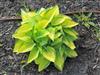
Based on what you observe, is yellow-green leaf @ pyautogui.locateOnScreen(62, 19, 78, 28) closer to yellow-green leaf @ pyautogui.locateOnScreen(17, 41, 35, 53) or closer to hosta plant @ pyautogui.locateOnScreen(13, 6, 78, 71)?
hosta plant @ pyautogui.locateOnScreen(13, 6, 78, 71)

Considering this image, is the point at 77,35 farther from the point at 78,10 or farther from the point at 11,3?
the point at 11,3

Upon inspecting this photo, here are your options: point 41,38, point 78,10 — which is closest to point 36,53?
point 41,38

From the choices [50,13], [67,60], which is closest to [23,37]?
[50,13]

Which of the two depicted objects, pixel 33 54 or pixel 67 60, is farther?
pixel 67 60

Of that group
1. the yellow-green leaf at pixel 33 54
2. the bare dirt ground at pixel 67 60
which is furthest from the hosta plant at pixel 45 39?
the bare dirt ground at pixel 67 60

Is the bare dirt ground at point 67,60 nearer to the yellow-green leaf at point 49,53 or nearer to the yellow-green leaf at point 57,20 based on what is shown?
the yellow-green leaf at point 49,53

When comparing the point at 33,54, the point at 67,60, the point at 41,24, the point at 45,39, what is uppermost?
the point at 41,24

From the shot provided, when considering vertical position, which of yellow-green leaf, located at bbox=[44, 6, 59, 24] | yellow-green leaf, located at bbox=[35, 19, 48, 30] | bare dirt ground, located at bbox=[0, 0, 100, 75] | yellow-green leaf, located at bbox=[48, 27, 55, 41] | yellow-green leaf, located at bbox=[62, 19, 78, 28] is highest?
yellow-green leaf, located at bbox=[44, 6, 59, 24]

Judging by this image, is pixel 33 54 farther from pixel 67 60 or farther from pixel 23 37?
pixel 67 60

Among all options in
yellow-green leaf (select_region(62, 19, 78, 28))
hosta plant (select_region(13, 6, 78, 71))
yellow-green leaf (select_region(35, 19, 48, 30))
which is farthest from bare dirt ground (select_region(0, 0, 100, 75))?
yellow-green leaf (select_region(35, 19, 48, 30))
